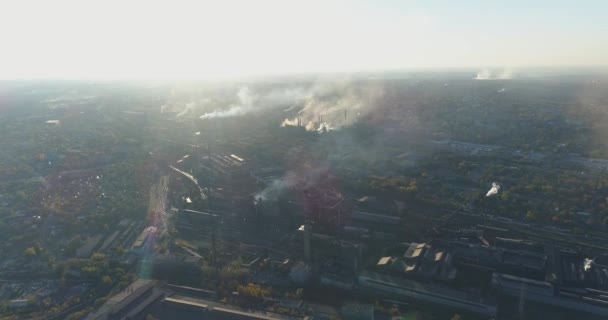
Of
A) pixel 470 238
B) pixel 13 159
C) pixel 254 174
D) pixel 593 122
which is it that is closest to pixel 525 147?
pixel 593 122

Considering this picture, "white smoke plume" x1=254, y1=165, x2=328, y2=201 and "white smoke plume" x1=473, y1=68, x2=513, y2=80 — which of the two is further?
"white smoke plume" x1=473, y1=68, x2=513, y2=80

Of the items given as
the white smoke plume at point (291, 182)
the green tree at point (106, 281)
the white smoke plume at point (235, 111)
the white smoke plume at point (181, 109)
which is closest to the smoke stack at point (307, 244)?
the white smoke plume at point (291, 182)

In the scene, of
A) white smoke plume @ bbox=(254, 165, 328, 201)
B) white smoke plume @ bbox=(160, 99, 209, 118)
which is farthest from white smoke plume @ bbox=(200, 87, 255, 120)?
white smoke plume @ bbox=(254, 165, 328, 201)

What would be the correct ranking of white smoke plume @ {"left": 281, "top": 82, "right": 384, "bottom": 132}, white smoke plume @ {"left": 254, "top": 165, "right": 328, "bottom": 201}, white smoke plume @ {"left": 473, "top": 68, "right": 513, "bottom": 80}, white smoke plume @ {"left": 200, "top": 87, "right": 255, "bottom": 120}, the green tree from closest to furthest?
the green tree, white smoke plume @ {"left": 254, "top": 165, "right": 328, "bottom": 201}, white smoke plume @ {"left": 281, "top": 82, "right": 384, "bottom": 132}, white smoke plume @ {"left": 200, "top": 87, "right": 255, "bottom": 120}, white smoke plume @ {"left": 473, "top": 68, "right": 513, "bottom": 80}

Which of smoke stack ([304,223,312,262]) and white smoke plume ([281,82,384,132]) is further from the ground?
white smoke plume ([281,82,384,132])

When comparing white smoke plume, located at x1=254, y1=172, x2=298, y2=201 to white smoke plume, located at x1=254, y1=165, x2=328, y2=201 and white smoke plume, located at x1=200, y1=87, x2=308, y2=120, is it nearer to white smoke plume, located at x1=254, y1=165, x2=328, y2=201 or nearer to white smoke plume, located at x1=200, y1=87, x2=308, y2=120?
white smoke plume, located at x1=254, y1=165, x2=328, y2=201

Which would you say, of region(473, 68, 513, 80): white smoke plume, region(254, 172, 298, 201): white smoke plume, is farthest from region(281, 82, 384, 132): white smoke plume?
region(473, 68, 513, 80): white smoke plume

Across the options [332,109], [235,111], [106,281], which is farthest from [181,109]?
[106,281]

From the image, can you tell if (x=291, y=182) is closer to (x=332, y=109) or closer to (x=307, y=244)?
(x=307, y=244)

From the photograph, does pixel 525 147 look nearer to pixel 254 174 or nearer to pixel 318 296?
pixel 254 174

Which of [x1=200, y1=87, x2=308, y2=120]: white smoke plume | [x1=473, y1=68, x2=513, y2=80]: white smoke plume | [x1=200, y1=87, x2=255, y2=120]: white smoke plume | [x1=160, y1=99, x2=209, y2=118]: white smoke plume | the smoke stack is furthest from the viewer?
[x1=473, y1=68, x2=513, y2=80]: white smoke plume

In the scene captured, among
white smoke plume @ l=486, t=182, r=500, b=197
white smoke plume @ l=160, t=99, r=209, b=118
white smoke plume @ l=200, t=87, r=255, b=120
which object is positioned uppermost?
white smoke plume @ l=200, t=87, r=255, b=120
